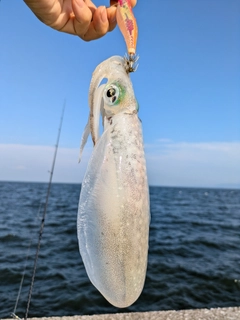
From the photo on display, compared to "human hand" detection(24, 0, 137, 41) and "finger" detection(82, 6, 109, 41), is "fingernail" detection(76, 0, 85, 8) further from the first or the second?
"finger" detection(82, 6, 109, 41)

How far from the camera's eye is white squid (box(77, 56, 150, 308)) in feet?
4.50

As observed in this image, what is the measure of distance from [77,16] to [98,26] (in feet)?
0.47

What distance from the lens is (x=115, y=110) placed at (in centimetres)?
152

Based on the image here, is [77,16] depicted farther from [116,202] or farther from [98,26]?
[116,202]

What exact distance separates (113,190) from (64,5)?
1.07 metres

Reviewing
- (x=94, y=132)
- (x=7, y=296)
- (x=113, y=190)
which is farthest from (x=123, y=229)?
(x=7, y=296)

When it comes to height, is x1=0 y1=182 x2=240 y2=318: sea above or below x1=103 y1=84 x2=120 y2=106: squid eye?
below

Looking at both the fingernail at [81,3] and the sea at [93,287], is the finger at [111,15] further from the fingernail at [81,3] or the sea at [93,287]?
the sea at [93,287]

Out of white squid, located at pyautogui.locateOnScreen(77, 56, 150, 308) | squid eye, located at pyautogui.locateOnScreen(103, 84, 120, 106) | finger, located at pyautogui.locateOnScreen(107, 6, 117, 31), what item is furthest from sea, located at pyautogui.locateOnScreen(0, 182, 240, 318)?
finger, located at pyautogui.locateOnScreen(107, 6, 117, 31)

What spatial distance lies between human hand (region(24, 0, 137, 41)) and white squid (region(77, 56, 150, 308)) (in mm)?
351

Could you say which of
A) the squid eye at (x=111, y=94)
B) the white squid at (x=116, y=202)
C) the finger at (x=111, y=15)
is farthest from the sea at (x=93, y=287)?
the finger at (x=111, y=15)

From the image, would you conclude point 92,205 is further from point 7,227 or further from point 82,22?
point 7,227

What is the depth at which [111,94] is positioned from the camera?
4.90 feet

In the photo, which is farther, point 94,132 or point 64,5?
point 64,5
